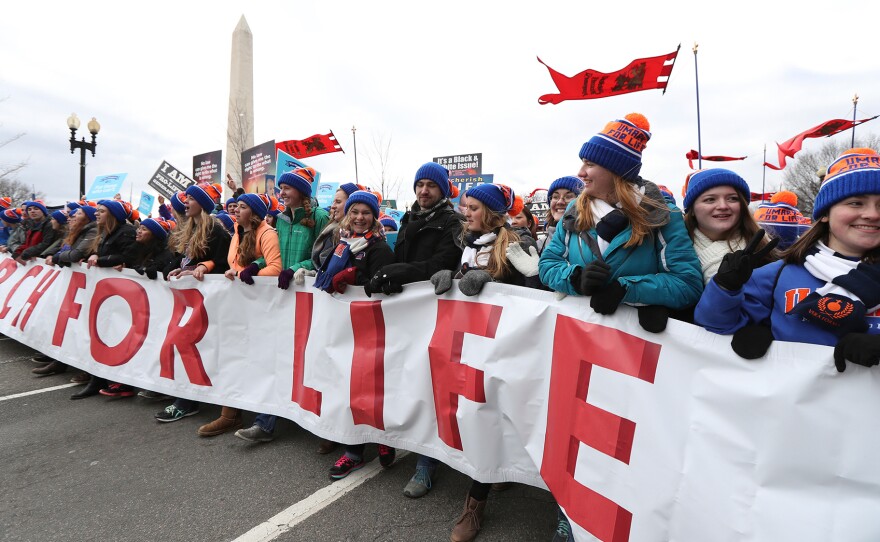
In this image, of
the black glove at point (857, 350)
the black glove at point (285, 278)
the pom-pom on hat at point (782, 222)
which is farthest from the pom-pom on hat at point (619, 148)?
the black glove at point (285, 278)

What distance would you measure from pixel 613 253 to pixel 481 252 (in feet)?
3.45

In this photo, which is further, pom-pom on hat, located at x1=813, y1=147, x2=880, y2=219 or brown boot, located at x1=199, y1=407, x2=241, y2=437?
brown boot, located at x1=199, y1=407, x2=241, y2=437

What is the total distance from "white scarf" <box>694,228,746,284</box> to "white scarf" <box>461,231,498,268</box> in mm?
1235

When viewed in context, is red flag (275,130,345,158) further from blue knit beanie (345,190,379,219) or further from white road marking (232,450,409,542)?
white road marking (232,450,409,542)

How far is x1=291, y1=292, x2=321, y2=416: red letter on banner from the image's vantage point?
3.56 metres

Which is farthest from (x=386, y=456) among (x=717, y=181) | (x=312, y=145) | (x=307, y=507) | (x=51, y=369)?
(x=312, y=145)

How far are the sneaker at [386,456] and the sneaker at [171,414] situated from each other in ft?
7.24

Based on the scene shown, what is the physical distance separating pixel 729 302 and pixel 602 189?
84 centimetres

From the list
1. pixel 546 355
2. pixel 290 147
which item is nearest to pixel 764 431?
pixel 546 355

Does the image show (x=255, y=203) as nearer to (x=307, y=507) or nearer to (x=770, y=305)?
(x=307, y=507)

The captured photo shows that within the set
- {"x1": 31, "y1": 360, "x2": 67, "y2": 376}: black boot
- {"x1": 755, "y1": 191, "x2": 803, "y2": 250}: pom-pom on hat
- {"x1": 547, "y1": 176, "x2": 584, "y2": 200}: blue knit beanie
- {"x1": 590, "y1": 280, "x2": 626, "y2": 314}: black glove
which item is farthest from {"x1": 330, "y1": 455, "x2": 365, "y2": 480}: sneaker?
{"x1": 31, "y1": 360, "x2": 67, "y2": 376}: black boot

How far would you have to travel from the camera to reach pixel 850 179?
159 cm

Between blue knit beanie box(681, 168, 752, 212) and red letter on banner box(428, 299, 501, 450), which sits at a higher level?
blue knit beanie box(681, 168, 752, 212)

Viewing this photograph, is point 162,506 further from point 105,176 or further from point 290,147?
point 105,176
